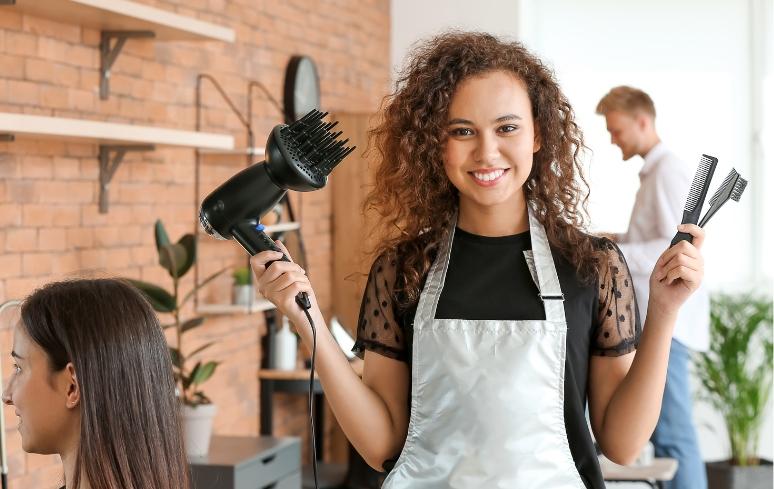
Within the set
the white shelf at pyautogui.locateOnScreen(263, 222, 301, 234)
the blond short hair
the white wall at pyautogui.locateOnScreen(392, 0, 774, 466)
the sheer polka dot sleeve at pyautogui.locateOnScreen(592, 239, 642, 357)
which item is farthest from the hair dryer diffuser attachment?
the white wall at pyautogui.locateOnScreen(392, 0, 774, 466)

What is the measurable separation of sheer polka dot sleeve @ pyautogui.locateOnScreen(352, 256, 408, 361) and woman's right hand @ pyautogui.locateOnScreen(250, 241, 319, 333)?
0.20m

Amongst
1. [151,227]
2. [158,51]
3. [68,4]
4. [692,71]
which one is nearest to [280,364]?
[151,227]

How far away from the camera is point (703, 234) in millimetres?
1607

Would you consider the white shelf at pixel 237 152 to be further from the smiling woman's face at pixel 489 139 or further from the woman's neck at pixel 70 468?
the woman's neck at pixel 70 468

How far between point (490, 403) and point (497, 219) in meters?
0.30

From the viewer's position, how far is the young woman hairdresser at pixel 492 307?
166cm

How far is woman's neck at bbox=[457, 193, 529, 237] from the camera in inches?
70.4

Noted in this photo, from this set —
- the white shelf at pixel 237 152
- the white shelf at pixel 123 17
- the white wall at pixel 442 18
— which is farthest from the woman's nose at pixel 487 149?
the white wall at pixel 442 18

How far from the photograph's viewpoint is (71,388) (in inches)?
56.9

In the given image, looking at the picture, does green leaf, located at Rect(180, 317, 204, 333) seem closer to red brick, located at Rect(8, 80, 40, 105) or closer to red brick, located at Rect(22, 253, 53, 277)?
A: red brick, located at Rect(22, 253, 53, 277)

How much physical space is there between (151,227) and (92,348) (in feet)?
7.93

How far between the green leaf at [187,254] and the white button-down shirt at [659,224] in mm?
1593

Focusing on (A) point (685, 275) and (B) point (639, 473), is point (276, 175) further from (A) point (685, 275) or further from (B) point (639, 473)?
(B) point (639, 473)

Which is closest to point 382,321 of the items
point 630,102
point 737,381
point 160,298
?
point 160,298
